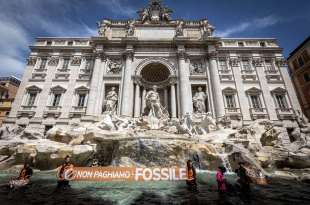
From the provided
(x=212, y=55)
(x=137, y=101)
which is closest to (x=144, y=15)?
(x=212, y=55)

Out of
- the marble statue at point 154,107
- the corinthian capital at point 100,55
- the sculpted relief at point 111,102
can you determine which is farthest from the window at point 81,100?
the marble statue at point 154,107

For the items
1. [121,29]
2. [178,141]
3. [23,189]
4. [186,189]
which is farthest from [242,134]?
[121,29]

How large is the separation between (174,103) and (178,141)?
1061 centimetres

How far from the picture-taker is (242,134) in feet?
47.0

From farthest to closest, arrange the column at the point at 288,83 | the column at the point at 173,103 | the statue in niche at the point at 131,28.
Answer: the statue in niche at the point at 131,28
the column at the point at 288,83
the column at the point at 173,103

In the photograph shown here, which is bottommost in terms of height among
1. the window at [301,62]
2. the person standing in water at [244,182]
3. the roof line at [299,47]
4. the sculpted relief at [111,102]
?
the person standing in water at [244,182]

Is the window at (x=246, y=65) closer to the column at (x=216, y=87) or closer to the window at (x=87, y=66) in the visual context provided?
the column at (x=216, y=87)

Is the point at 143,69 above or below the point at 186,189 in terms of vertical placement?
above

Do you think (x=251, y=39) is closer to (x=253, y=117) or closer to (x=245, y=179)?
(x=253, y=117)

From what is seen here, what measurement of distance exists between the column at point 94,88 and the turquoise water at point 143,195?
14.0 metres

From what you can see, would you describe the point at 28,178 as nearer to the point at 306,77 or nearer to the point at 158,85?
the point at 158,85

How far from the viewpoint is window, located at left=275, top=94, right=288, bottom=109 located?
71.7 feet

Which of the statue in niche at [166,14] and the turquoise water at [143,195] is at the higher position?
the statue in niche at [166,14]

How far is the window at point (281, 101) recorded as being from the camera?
21859 mm
